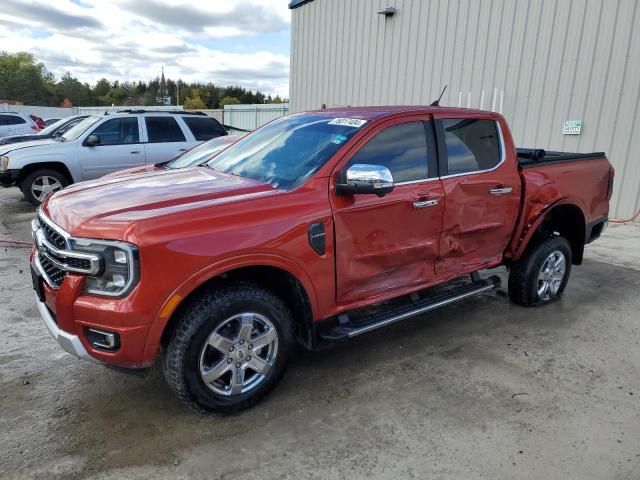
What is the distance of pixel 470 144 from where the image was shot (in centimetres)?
412

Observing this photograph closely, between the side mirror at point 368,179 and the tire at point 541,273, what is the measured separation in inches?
90.2

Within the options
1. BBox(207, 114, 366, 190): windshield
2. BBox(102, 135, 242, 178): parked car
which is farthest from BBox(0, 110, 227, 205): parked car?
BBox(207, 114, 366, 190): windshield

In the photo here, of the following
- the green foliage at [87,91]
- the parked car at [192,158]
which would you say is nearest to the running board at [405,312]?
the parked car at [192,158]

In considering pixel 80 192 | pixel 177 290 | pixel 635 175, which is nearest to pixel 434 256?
pixel 177 290

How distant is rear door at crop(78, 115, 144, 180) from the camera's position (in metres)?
9.22

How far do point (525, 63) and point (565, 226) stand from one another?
607 centimetres

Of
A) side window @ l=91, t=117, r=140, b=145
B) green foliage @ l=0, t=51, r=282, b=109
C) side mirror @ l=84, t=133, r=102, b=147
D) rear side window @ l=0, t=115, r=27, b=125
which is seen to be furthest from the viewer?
green foliage @ l=0, t=51, r=282, b=109

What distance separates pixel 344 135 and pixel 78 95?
97.8 m

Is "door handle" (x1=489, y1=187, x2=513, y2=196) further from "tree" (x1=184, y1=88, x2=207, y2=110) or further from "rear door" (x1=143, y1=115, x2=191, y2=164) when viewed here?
"tree" (x1=184, y1=88, x2=207, y2=110)

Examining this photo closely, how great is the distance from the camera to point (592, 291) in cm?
543

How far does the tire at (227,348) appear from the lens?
8.91 ft

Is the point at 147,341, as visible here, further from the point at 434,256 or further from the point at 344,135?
the point at 434,256

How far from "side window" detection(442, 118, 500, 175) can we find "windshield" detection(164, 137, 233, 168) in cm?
317

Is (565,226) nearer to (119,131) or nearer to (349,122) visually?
(349,122)
